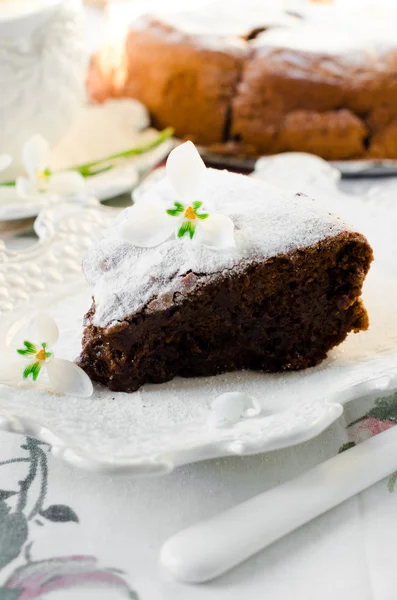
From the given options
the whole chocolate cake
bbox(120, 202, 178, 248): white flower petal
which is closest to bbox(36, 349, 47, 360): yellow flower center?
bbox(120, 202, 178, 248): white flower petal

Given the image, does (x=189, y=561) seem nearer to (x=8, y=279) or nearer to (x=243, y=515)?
(x=243, y=515)

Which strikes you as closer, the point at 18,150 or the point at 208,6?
the point at 18,150

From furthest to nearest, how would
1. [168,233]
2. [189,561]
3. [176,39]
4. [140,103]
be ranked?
[140,103] → [176,39] → [168,233] → [189,561]

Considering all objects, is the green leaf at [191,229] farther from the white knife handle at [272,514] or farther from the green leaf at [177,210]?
the white knife handle at [272,514]

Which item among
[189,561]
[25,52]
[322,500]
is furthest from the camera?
[25,52]

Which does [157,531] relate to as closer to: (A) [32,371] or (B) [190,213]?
(A) [32,371]

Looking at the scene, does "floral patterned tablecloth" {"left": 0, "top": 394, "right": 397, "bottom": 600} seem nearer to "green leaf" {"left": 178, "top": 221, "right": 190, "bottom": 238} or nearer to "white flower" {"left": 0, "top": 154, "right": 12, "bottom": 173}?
"green leaf" {"left": 178, "top": 221, "right": 190, "bottom": 238}

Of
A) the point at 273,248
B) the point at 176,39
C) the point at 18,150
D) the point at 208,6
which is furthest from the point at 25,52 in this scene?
the point at 273,248

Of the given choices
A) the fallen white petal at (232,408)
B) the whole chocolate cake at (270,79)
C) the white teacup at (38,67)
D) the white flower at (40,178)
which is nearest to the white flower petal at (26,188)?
the white flower at (40,178)
